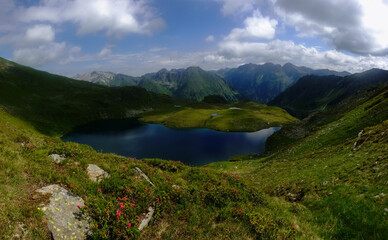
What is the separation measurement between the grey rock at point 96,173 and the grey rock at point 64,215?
93.8 inches

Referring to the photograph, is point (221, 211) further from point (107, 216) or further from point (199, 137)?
point (199, 137)

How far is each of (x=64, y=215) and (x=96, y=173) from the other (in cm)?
426

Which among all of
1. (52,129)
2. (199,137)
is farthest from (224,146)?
(52,129)

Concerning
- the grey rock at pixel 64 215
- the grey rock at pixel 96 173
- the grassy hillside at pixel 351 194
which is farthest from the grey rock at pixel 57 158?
the grassy hillside at pixel 351 194

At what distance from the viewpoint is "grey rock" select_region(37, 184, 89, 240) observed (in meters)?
7.28

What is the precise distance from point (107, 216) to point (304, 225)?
10536 mm

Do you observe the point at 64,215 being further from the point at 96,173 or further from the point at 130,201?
the point at 96,173

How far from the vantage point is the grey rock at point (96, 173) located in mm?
11463

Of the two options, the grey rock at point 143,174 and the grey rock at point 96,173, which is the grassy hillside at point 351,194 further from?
the grey rock at point 96,173

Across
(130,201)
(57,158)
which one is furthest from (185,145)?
(130,201)

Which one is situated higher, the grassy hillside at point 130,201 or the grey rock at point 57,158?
the grey rock at point 57,158

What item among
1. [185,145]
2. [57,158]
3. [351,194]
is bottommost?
[185,145]

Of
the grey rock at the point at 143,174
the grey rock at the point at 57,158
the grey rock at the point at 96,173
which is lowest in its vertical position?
the grey rock at the point at 143,174

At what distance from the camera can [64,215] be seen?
786 cm
